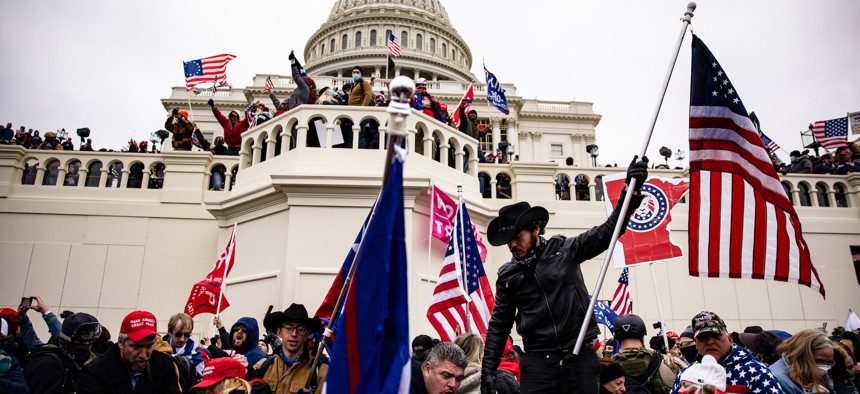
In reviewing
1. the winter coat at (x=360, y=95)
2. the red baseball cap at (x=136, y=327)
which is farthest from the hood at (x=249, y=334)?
the winter coat at (x=360, y=95)

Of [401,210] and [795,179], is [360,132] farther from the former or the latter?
[795,179]

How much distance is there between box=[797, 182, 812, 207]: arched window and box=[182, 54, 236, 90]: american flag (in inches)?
615

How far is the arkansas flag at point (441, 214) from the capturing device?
9.95 m

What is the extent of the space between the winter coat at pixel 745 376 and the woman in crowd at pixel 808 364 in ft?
1.85

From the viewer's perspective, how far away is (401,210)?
8.49ft

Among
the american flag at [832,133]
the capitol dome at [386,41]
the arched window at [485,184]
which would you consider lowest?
the arched window at [485,184]

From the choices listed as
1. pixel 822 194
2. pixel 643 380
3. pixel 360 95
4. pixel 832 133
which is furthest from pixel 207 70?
pixel 832 133

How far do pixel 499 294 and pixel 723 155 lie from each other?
84.1 inches

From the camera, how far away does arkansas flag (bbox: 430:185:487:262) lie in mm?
9953

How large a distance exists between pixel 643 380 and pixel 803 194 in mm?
11863

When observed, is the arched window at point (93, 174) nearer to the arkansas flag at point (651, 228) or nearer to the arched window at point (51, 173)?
the arched window at point (51, 173)

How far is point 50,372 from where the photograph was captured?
4.51 meters

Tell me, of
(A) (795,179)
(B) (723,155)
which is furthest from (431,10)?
(B) (723,155)

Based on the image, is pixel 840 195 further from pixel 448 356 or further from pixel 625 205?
pixel 448 356
